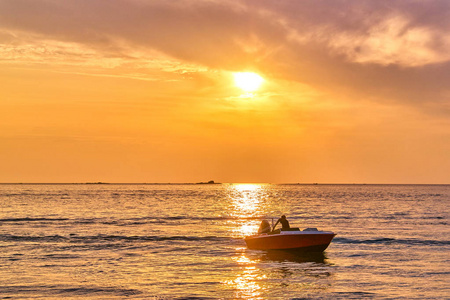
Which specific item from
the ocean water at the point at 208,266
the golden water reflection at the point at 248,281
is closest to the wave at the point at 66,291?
the ocean water at the point at 208,266

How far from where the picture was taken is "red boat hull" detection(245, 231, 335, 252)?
110 feet

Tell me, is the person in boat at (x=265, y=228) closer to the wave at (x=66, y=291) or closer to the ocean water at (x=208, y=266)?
the ocean water at (x=208, y=266)

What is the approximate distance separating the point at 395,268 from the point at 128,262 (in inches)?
646

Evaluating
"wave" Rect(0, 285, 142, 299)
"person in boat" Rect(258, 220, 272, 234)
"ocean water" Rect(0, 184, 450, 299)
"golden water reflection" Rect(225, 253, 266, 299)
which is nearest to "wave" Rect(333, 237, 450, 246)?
"ocean water" Rect(0, 184, 450, 299)

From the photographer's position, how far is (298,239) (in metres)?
33.9

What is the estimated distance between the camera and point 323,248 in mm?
33906

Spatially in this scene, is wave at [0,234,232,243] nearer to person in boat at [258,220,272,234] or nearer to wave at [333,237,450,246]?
person in boat at [258,220,272,234]

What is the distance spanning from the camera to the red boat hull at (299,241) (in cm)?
3359

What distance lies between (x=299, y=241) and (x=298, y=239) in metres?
0.18

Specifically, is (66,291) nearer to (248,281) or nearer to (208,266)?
(248,281)

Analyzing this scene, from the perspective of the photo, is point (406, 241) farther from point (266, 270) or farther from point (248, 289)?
point (248, 289)

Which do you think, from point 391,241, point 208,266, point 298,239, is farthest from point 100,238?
point 391,241

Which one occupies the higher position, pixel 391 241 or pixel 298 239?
pixel 298 239

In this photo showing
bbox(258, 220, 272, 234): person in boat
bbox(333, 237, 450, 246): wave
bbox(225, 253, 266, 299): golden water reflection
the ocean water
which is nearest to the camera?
bbox(225, 253, 266, 299): golden water reflection
